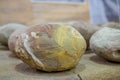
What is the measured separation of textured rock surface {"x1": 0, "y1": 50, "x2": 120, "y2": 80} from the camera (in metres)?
0.43

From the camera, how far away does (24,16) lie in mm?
1720

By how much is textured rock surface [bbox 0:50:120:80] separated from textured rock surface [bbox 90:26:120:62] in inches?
0.9

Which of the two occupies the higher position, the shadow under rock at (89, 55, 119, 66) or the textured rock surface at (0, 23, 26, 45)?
the textured rock surface at (0, 23, 26, 45)

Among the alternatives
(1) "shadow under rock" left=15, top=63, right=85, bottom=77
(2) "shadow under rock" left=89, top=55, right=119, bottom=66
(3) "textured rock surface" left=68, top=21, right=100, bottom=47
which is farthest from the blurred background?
(1) "shadow under rock" left=15, top=63, right=85, bottom=77

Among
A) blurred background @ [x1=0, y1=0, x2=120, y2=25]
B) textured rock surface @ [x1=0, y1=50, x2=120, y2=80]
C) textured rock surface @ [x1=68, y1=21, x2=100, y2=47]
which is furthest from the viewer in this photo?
blurred background @ [x1=0, y1=0, x2=120, y2=25]

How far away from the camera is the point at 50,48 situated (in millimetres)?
443

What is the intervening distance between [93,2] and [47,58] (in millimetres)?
953

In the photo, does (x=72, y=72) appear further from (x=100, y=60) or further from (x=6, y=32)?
(x=6, y=32)

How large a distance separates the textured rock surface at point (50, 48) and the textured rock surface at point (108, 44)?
8cm

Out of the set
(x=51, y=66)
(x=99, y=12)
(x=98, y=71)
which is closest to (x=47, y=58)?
(x=51, y=66)

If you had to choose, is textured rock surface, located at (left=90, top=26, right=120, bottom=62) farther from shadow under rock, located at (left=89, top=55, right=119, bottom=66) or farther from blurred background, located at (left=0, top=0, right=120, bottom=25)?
blurred background, located at (left=0, top=0, right=120, bottom=25)

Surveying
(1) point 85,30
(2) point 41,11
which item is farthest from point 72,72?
(2) point 41,11

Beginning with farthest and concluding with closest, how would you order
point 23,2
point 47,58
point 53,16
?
point 53,16
point 23,2
point 47,58

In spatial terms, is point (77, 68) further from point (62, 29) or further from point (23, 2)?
point (23, 2)
